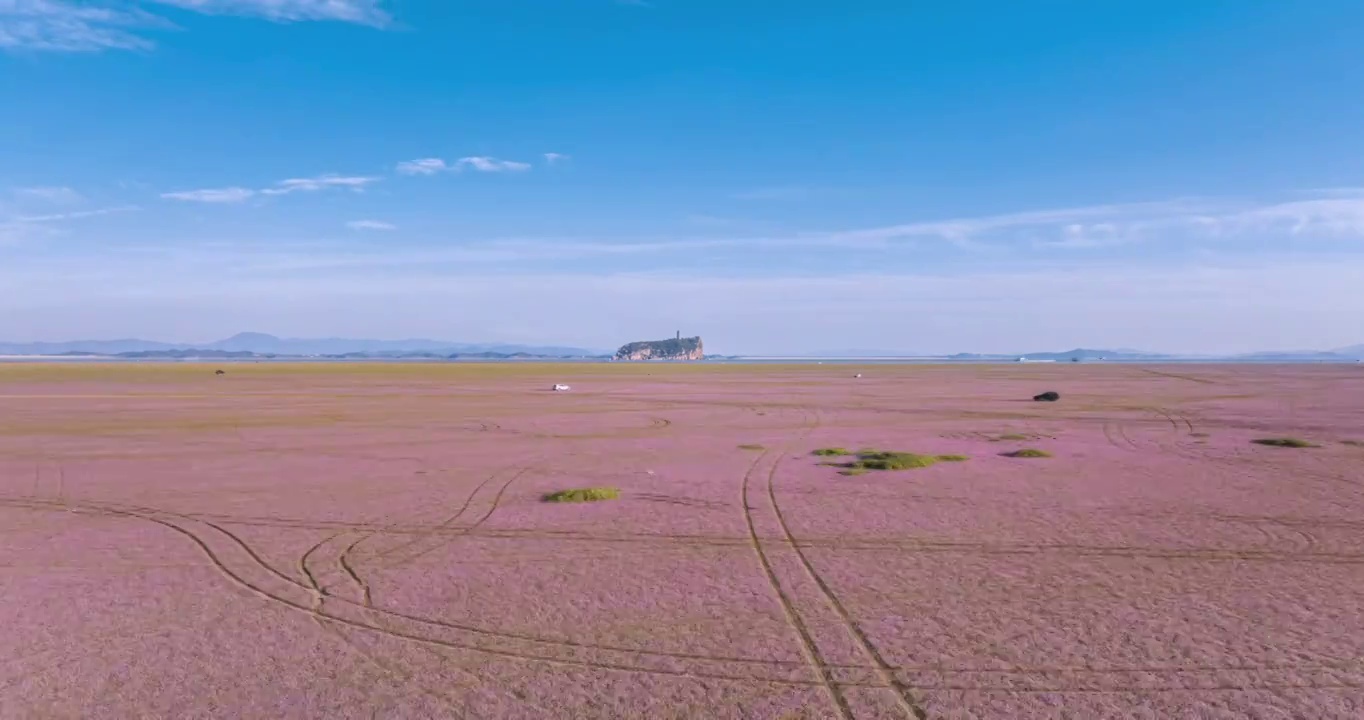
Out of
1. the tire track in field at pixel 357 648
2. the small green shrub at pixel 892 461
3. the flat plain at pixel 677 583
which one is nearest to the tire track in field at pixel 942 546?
the flat plain at pixel 677 583

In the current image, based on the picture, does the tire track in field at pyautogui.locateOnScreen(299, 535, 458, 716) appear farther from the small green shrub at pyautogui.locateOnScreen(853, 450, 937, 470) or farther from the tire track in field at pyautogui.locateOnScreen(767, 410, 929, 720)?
the small green shrub at pyautogui.locateOnScreen(853, 450, 937, 470)

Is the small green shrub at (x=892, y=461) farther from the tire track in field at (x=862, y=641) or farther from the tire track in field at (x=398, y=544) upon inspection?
the tire track in field at (x=398, y=544)

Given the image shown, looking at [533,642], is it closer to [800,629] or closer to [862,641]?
A: [800,629]

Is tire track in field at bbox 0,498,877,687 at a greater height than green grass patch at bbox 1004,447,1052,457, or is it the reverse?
green grass patch at bbox 1004,447,1052,457

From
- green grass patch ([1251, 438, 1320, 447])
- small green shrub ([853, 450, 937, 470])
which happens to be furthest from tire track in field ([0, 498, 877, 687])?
green grass patch ([1251, 438, 1320, 447])

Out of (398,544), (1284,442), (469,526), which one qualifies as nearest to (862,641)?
(398,544)

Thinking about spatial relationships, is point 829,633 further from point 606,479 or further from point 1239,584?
point 606,479
